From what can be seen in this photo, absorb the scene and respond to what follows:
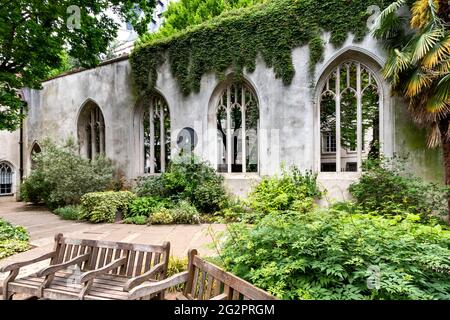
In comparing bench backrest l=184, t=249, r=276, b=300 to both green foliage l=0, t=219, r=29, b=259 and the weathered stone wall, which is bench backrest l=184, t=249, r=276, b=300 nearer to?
green foliage l=0, t=219, r=29, b=259

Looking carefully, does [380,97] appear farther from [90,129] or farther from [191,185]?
[90,129]

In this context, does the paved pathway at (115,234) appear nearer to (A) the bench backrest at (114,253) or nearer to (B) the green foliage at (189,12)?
(A) the bench backrest at (114,253)

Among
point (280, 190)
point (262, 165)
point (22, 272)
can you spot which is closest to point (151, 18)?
point (262, 165)

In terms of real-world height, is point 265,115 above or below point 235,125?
above

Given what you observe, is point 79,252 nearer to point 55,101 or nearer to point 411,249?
point 411,249

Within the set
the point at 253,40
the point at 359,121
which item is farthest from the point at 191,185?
the point at 359,121

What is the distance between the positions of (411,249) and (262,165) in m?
7.00

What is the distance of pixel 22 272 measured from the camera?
14.6 ft

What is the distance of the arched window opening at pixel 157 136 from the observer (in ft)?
37.6

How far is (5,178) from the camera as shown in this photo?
15.5 m

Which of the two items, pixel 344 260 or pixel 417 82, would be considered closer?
pixel 344 260

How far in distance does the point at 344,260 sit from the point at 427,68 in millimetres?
5509

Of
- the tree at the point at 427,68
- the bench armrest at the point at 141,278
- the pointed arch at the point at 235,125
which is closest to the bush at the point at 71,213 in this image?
the pointed arch at the point at 235,125

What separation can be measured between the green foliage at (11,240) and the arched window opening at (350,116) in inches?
309
